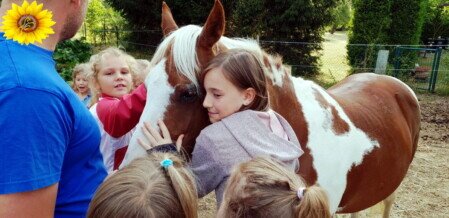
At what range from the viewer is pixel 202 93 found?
1.75 metres

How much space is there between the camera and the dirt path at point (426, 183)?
A: 4.38 metres

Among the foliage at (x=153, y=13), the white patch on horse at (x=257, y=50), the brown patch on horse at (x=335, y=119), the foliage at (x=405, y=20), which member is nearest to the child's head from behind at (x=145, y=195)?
the white patch on horse at (x=257, y=50)

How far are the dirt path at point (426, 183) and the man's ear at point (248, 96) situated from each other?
2697 mm

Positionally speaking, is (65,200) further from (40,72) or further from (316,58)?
(316,58)

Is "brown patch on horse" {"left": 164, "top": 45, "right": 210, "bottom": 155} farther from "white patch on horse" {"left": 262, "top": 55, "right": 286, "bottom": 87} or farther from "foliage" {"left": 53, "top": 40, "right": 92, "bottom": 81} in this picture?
"foliage" {"left": 53, "top": 40, "right": 92, "bottom": 81}

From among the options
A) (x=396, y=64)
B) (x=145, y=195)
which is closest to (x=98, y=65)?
(x=145, y=195)

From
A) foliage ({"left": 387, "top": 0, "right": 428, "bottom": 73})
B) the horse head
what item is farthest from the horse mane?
foliage ({"left": 387, "top": 0, "right": 428, "bottom": 73})

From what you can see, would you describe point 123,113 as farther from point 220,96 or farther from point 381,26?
point 381,26

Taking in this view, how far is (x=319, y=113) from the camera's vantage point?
2328 mm

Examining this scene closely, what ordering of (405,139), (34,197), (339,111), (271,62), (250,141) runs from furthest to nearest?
1. (405,139)
2. (339,111)
3. (271,62)
4. (250,141)
5. (34,197)

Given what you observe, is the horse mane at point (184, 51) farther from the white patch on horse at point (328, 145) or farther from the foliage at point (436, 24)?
the foliage at point (436, 24)

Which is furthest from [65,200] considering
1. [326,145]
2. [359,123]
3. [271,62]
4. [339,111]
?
[359,123]

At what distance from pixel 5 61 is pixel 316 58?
36.4ft

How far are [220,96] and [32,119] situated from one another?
78 cm
